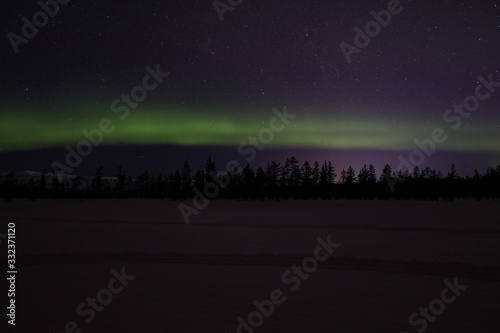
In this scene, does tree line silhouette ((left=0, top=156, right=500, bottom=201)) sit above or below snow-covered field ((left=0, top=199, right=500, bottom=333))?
above

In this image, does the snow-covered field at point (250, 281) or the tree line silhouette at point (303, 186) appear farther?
the tree line silhouette at point (303, 186)

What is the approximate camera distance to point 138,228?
2470cm

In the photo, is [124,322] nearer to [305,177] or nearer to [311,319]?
[311,319]

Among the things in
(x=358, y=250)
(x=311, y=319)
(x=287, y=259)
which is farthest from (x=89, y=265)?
(x=358, y=250)

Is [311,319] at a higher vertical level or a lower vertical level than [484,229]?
lower

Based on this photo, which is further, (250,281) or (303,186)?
(303,186)

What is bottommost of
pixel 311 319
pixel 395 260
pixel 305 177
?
pixel 311 319

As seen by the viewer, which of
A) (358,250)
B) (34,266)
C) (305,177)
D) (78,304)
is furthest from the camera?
(305,177)

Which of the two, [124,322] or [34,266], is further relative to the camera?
[34,266]

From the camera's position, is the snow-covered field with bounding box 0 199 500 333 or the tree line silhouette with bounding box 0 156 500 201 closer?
the snow-covered field with bounding box 0 199 500 333

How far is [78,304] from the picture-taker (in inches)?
395

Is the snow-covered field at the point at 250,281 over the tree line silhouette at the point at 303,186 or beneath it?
beneath

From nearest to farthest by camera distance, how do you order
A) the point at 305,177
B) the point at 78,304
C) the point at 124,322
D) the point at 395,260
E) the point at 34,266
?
the point at 124,322
the point at 78,304
the point at 34,266
the point at 395,260
the point at 305,177

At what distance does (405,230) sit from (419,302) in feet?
49.4
